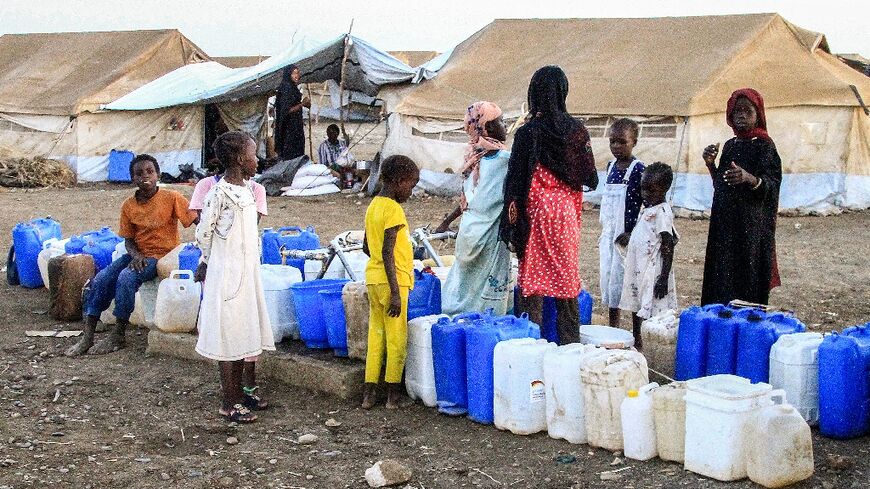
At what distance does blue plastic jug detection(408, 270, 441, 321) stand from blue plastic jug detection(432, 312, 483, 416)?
52cm

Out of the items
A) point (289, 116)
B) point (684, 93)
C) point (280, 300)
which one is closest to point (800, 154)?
point (684, 93)

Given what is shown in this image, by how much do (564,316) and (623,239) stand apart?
99 centimetres

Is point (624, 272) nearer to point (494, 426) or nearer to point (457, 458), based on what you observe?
point (494, 426)

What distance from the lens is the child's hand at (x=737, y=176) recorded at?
553cm

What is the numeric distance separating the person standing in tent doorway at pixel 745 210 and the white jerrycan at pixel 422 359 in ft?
5.66

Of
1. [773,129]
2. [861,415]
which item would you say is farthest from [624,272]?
[773,129]

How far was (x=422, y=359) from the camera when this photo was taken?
17.9 feet

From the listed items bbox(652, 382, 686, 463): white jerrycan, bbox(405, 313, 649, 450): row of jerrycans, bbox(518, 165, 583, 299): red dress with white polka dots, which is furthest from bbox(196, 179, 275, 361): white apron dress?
bbox(652, 382, 686, 463): white jerrycan

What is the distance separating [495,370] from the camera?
16.5 feet

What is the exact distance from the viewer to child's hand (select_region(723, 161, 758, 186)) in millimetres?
5527

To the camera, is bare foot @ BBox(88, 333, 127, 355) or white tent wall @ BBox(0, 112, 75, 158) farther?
white tent wall @ BBox(0, 112, 75, 158)

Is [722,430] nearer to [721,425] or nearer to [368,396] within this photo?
[721,425]

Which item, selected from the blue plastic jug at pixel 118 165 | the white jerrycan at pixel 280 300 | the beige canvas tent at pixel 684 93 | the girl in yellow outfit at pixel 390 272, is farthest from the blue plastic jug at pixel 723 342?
the blue plastic jug at pixel 118 165

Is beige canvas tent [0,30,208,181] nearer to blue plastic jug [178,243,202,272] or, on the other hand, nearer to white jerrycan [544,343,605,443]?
blue plastic jug [178,243,202,272]
